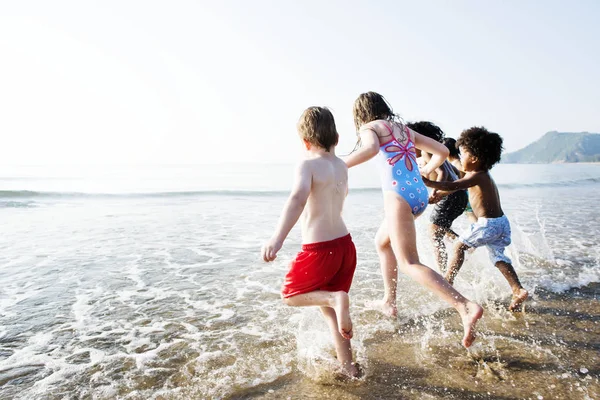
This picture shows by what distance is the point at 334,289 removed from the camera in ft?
9.11

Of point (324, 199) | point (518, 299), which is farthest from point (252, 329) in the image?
point (518, 299)

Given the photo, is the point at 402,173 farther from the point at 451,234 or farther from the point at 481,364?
the point at 451,234

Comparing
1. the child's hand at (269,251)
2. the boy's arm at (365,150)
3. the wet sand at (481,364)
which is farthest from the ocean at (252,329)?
the boy's arm at (365,150)

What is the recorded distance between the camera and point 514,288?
13.2ft

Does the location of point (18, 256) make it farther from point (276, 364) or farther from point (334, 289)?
point (334, 289)

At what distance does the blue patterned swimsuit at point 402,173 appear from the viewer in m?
3.33

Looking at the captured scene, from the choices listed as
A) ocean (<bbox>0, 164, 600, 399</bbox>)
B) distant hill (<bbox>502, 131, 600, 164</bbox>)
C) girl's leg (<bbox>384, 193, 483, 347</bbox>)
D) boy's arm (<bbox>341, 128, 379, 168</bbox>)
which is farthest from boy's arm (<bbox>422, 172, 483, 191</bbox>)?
distant hill (<bbox>502, 131, 600, 164</bbox>)

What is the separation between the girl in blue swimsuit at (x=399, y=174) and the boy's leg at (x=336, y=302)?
83cm

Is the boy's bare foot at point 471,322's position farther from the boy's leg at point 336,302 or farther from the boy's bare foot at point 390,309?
the boy's bare foot at point 390,309

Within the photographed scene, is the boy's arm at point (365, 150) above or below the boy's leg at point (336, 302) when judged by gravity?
above

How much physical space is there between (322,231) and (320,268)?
245 mm

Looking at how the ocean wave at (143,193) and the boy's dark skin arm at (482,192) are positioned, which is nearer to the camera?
the boy's dark skin arm at (482,192)

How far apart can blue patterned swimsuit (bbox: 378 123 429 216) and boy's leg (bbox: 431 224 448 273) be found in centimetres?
195

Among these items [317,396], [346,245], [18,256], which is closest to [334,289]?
[346,245]
